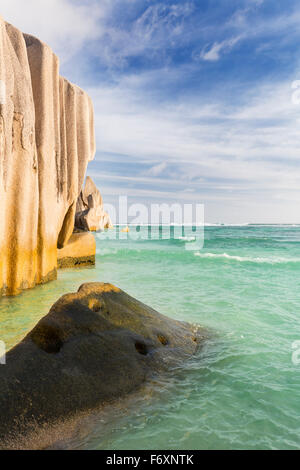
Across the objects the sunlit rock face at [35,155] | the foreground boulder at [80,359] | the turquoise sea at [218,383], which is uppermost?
the sunlit rock face at [35,155]

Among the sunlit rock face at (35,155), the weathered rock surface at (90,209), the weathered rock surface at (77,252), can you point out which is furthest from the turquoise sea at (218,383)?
the weathered rock surface at (90,209)

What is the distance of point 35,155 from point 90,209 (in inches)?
1272

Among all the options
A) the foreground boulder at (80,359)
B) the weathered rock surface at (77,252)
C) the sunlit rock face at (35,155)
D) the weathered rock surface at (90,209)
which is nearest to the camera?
the foreground boulder at (80,359)

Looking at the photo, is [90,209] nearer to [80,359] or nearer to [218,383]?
[218,383]

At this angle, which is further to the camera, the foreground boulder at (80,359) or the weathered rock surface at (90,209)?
the weathered rock surface at (90,209)

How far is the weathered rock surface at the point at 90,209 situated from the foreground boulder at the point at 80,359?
1325 inches

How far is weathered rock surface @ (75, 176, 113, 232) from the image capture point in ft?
123

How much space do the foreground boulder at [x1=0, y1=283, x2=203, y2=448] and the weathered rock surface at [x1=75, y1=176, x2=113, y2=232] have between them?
33661 millimetres

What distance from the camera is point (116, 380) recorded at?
2756mm

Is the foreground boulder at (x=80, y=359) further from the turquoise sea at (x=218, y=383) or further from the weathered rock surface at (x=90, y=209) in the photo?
the weathered rock surface at (x=90, y=209)

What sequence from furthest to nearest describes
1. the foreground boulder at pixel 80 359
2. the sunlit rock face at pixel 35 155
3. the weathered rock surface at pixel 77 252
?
the weathered rock surface at pixel 77 252 < the sunlit rock face at pixel 35 155 < the foreground boulder at pixel 80 359

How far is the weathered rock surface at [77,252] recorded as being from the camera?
452 inches

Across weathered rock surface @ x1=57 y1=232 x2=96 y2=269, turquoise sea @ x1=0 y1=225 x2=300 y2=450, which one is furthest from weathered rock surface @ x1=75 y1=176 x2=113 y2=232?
turquoise sea @ x1=0 y1=225 x2=300 y2=450

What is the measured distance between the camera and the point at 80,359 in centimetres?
271
